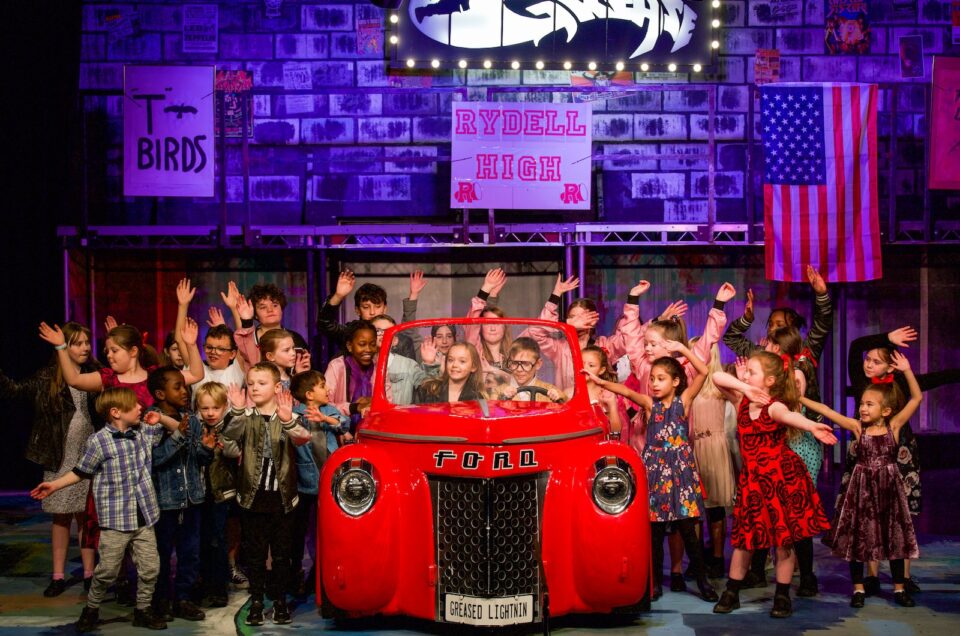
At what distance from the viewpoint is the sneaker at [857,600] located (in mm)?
6016

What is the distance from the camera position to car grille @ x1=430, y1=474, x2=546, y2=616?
526cm

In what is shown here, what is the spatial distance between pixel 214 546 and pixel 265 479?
74 cm

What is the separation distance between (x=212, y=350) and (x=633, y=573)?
307 cm

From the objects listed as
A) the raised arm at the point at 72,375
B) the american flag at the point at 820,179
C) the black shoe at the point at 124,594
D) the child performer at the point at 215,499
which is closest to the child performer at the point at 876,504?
the child performer at the point at 215,499

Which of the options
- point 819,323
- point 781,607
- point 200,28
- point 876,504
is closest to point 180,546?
point 781,607

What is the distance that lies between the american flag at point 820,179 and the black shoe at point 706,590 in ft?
14.3

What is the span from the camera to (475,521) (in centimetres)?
528

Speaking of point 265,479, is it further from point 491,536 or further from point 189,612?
point 491,536

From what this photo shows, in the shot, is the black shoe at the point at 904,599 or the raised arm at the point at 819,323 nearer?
the black shoe at the point at 904,599

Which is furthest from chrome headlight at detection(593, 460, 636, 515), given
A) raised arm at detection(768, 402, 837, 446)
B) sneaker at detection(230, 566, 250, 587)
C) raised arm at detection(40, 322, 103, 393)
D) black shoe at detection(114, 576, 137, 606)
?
raised arm at detection(40, 322, 103, 393)

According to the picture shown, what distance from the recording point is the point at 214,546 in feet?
20.1

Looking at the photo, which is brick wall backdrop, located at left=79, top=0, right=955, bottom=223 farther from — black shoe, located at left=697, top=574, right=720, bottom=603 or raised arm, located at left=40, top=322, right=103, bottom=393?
black shoe, located at left=697, top=574, right=720, bottom=603

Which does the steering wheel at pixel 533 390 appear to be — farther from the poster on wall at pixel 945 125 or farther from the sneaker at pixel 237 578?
the poster on wall at pixel 945 125

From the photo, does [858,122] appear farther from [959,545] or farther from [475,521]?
[475,521]
